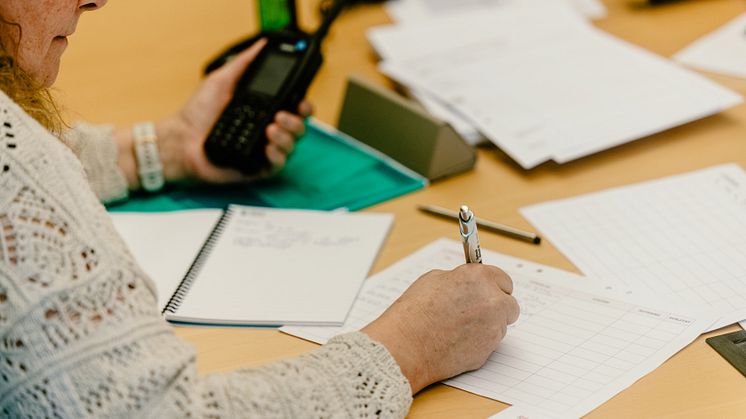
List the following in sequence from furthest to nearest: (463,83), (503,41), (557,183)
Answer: (503,41) → (463,83) → (557,183)

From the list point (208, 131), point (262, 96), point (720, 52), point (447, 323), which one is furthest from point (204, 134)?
point (720, 52)

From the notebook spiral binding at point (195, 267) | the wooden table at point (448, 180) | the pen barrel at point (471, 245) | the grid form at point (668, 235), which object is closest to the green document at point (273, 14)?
the wooden table at point (448, 180)

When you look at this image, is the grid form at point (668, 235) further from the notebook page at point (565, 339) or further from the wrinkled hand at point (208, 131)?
the wrinkled hand at point (208, 131)

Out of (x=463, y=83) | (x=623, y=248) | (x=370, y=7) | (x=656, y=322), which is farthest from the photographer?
(x=370, y=7)

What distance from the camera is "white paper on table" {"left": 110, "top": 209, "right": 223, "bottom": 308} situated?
1.08 m

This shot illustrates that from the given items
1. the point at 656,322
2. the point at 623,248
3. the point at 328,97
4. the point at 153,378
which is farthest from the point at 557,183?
the point at 153,378

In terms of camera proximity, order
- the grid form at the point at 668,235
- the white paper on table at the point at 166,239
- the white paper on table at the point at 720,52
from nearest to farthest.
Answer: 1. the grid form at the point at 668,235
2. the white paper on table at the point at 166,239
3. the white paper on table at the point at 720,52

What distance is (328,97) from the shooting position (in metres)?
1.52

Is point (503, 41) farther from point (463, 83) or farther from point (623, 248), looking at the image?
point (623, 248)

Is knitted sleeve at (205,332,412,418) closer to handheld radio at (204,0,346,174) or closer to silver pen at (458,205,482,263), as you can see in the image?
silver pen at (458,205,482,263)

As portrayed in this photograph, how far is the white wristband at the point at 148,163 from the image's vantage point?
1.28 m

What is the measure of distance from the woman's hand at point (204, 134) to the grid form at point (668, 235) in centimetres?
35

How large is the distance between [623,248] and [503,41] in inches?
23.8

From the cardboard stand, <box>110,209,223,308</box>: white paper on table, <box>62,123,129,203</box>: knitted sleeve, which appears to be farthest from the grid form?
<box>62,123,129,203</box>: knitted sleeve
